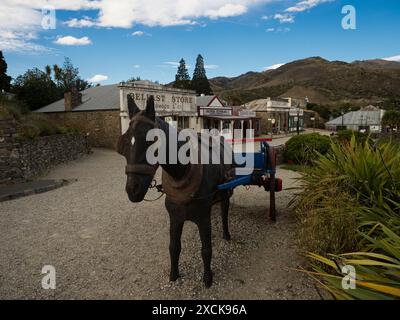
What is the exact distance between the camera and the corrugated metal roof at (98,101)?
20.7 m

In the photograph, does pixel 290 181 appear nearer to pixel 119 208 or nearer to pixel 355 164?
pixel 355 164

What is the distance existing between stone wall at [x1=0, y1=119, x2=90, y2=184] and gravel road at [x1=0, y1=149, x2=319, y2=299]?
99.2 inches

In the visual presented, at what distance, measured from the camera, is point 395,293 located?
7.02 feet

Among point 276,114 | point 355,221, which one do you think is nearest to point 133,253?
point 355,221

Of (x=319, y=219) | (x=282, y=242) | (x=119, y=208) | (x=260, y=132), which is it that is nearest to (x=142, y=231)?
(x=119, y=208)

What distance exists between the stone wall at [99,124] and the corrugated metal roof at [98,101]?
1.36 feet

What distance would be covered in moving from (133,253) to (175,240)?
1.34 metres

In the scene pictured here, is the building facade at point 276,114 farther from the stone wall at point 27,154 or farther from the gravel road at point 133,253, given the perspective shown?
the gravel road at point 133,253

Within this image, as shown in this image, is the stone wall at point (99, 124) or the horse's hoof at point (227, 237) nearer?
the horse's hoof at point (227, 237)

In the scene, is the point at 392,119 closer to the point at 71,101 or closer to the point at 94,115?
the point at 94,115

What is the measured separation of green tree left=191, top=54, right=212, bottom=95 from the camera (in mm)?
45562

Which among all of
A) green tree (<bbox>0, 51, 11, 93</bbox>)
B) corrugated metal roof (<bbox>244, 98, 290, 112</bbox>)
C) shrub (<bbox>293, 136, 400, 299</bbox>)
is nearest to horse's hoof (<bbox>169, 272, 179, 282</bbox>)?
shrub (<bbox>293, 136, 400, 299</bbox>)

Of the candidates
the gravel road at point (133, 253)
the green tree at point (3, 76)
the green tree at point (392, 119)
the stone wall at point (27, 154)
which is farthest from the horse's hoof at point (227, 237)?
the green tree at point (392, 119)

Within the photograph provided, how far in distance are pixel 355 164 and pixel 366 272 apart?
2456 millimetres
